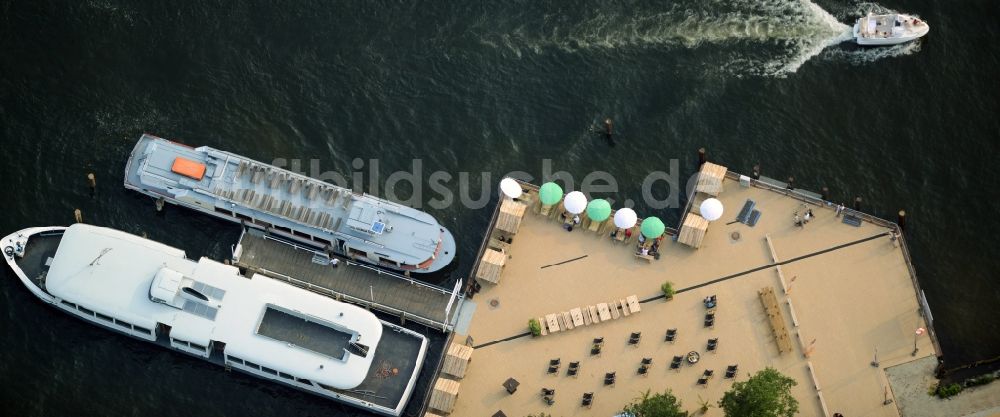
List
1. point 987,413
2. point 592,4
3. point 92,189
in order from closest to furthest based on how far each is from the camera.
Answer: point 987,413 < point 92,189 < point 592,4

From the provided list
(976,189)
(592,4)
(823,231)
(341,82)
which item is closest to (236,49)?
(341,82)

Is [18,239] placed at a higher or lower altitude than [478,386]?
higher

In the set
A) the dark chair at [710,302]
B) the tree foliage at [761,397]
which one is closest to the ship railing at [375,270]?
the dark chair at [710,302]

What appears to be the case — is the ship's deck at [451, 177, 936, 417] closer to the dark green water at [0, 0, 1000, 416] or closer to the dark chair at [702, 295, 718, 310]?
the dark chair at [702, 295, 718, 310]

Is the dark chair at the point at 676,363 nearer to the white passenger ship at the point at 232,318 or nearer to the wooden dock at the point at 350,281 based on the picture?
the wooden dock at the point at 350,281

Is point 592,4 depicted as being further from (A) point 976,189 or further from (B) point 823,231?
(A) point 976,189

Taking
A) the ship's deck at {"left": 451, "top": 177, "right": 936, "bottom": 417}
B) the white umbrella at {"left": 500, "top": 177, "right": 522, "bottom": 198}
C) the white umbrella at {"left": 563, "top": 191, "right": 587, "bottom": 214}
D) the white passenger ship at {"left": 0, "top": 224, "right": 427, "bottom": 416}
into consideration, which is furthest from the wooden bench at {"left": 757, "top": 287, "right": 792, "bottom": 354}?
the white passenger ship at {"left": 0, "top": 224, "right": 427, "bottom": 416}
